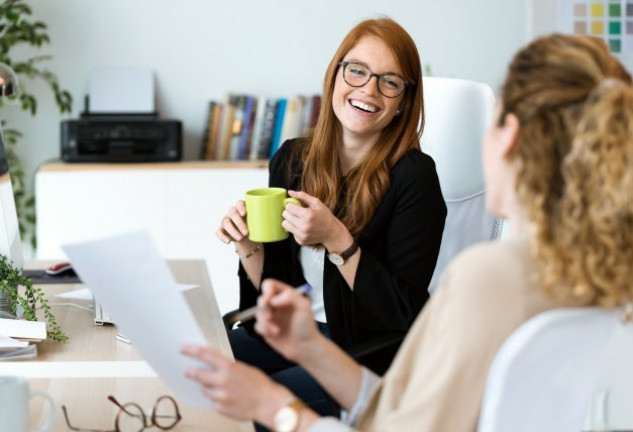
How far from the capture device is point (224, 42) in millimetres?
4570

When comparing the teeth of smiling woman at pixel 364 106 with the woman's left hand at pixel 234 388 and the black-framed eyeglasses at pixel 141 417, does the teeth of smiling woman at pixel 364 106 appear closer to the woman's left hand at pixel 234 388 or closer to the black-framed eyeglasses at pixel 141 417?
the black-framed eyeglasses at pixel 141 417

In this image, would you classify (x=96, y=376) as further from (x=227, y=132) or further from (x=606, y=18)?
(x=606, y=18)

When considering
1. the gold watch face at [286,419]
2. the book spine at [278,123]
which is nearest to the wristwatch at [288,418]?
the gold watch face at [286,419]

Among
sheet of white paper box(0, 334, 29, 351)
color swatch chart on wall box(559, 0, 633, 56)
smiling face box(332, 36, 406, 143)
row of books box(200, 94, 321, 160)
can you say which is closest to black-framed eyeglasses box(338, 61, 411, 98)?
smiling face box(332, 36, 406, 143)

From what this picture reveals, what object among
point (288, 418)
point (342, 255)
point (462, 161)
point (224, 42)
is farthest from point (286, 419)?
point (224, 42)

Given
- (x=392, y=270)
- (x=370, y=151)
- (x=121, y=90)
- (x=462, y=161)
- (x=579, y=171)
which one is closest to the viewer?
(x=579, y=171)

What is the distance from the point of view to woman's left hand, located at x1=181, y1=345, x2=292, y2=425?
1.24 metres

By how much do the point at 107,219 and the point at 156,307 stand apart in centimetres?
308

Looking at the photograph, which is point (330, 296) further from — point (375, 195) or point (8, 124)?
point (8, 124)

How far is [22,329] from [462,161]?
4.26 feet

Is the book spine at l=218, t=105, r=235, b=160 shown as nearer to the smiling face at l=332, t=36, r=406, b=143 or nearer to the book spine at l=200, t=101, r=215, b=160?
the book spine at l=200, t=101, r=215, b=160

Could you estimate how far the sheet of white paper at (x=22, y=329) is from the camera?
69.1 inches

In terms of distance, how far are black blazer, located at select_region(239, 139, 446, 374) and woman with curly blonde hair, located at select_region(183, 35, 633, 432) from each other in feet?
2.85

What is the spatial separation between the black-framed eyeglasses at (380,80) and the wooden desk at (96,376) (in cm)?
64
